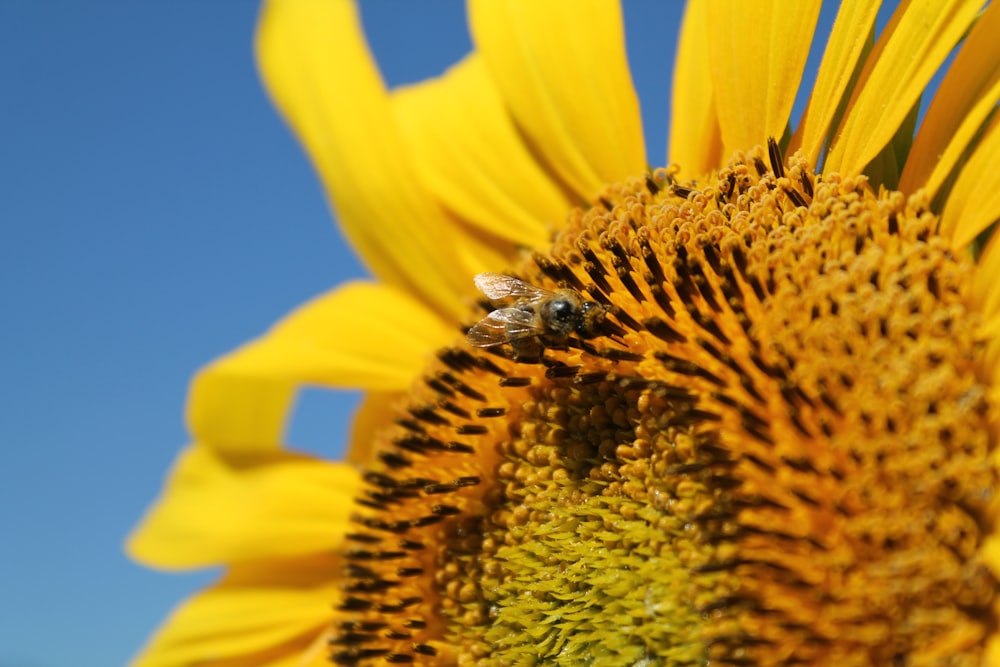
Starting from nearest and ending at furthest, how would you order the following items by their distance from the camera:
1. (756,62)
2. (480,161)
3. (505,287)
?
(756,62)
(505,287)
(480,161)

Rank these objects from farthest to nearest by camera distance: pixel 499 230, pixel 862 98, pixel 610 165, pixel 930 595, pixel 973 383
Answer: pixel 499 230 → pixel 610 165 → pixel 862 98 → pixel 973 383 → pixel 930 595

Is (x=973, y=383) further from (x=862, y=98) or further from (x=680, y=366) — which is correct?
(x=862, y=98)

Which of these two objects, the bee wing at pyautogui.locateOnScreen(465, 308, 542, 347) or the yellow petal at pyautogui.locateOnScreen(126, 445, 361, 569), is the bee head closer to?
the bee wing at pyautogui.locateOnScreen(465, 308, 542, 347)

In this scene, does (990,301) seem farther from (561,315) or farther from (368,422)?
(368,422)

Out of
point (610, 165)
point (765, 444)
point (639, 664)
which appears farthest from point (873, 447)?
point (610, 165)

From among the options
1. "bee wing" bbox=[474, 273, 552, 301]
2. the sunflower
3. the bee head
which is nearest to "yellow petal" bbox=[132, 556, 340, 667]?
the sunflower

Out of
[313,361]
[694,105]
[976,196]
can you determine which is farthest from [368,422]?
[976,196]

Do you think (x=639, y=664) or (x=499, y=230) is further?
(x=499, y=230)
